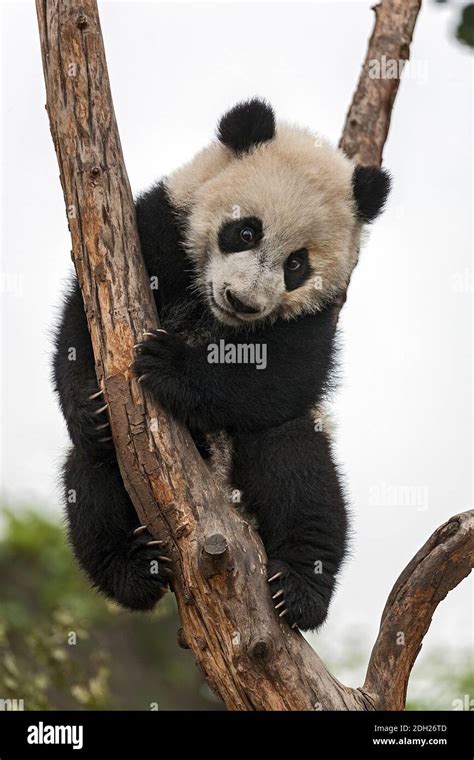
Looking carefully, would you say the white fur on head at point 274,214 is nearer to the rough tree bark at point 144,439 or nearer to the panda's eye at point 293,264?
the panda's eye at point 293,264

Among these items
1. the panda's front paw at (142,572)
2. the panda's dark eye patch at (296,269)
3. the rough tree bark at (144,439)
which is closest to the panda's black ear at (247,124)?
the panda's dark eye patch at (296,269)

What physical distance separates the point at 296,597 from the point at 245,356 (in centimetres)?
160

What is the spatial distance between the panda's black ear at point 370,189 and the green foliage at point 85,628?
4573 mm

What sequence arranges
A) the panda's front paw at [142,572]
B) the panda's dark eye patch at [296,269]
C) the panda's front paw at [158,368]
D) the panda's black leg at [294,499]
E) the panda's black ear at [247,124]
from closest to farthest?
the panda's front paw at [158,368]
the panda's front paw at [142,572]
the panda's black leg at [294,499]
the panda's dark eye patch at [296,269]
the panda's black ear at [247,124]

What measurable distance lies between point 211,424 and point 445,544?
67.7 inches

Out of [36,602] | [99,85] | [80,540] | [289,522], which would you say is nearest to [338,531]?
[289,522]

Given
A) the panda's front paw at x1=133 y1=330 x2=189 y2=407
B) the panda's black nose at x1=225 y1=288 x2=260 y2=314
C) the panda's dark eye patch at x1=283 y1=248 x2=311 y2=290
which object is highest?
the panda's dark eye patch at x1=283 y1=248 x2=311 y2=290

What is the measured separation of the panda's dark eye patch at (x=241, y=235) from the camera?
6148 mm

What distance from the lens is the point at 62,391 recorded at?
20.2 feet

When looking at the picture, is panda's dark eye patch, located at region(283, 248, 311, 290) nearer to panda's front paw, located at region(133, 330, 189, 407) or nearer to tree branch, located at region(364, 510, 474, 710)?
panda's front paw, located at region(133, 330, 189, 407)

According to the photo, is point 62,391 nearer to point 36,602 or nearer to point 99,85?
point 99,85

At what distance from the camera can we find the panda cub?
588 centimetres

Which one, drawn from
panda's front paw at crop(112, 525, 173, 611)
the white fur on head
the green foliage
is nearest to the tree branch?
panda's front paw at crop(112, 525, 173, 611)
